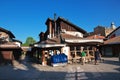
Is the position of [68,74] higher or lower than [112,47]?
lower

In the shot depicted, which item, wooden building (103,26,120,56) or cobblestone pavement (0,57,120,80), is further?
wooden building (103,26,120,56)

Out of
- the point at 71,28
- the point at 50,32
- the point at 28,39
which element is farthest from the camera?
the point at 28,39

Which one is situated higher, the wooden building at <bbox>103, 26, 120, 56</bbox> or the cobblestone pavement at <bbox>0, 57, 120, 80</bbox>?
the wooden building at <bbox>103, 26, 120, 56</bbox>

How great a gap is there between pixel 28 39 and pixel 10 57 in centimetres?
10724

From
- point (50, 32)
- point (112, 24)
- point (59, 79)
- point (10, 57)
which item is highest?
point (112, 24)

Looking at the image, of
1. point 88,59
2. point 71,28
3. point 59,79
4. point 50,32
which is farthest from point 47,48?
point 50,32

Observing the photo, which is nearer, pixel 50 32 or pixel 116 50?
pixel 116 50

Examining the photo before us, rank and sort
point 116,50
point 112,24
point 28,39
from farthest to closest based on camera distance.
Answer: point 28,39
point 112,24
point 116,50

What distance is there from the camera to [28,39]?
13625cm

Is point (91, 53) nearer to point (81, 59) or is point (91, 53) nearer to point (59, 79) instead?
point (81, 59)

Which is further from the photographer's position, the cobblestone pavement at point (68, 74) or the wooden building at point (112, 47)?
the wooden building at point (112, 47)

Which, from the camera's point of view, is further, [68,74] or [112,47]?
[112,47]

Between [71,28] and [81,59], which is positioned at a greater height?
[71,28]

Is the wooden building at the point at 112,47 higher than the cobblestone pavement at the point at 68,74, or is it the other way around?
the wooden building at the point at 112,47
